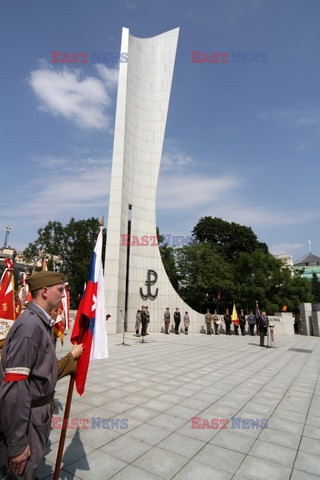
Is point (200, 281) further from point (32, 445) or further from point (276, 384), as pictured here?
point (32, 445)

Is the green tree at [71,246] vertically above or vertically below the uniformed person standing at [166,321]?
above

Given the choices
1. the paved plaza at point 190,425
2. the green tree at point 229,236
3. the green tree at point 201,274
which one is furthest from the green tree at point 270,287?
the paved plaza at point 190,425

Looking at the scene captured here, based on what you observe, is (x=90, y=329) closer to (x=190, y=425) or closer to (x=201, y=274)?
(x=190, y=425)

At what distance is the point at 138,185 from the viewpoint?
21812mm

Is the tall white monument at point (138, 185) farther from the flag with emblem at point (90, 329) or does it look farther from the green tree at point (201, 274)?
the flag with emblem at point (90, 329)

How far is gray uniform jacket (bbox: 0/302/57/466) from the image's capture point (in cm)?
194

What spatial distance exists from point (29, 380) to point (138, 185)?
20.4 meters

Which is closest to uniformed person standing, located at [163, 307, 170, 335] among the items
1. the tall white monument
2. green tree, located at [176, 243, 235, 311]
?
the tall white monument

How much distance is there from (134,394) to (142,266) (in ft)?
49.5

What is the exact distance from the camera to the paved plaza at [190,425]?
10.7 feet

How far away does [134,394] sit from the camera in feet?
19.0

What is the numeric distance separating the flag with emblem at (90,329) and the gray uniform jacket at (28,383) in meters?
0.64

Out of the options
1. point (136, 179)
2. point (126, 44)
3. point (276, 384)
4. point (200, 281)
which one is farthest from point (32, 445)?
point (200, 281)

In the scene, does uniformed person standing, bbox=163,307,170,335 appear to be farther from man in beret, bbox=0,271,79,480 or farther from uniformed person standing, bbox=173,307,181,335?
man in beret, bbox=0,271,79,480
